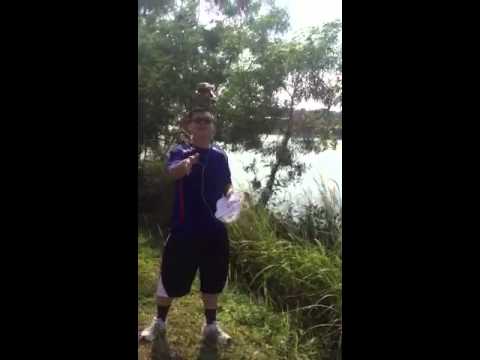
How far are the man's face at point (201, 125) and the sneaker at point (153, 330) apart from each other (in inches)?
43.7

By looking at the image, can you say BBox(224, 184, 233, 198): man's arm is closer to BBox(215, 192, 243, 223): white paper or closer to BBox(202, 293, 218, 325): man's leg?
BBox(215, 192, 243, 223): white paper

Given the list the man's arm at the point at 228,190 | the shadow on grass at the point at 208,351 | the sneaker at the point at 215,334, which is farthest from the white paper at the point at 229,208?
the shadow on grass at the point at 208,351

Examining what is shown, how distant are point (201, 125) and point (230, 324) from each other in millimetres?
1164

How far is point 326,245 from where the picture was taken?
2.86m

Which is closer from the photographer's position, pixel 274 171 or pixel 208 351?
pixel 208 351

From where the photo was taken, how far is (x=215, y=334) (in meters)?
2.79

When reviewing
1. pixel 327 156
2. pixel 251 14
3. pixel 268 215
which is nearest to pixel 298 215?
pixel 268 215

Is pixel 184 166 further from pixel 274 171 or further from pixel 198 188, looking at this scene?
pixel 274 171

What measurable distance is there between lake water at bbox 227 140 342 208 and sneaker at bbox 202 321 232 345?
0.82m

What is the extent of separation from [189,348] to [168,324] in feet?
0.59

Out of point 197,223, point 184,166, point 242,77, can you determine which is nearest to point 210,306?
point 197,223

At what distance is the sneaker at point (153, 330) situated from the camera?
2791mm

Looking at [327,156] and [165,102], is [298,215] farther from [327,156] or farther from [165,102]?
[165,102]

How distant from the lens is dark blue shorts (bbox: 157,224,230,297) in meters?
2.82
